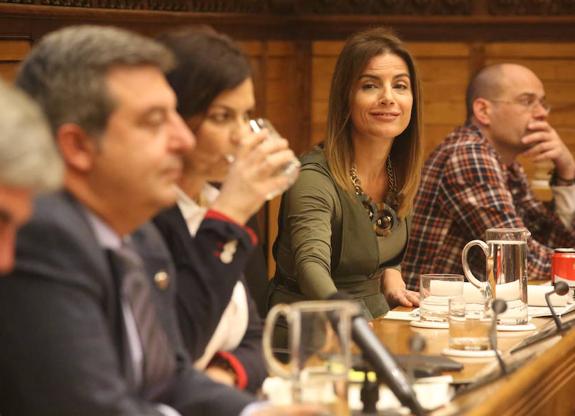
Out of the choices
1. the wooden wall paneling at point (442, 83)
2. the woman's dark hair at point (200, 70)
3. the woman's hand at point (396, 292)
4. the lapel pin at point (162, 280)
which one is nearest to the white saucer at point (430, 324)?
the woman's hand at point (396, 292)

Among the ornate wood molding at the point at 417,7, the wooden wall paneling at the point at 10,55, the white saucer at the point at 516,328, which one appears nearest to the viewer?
the white saucer at the point at 516,328

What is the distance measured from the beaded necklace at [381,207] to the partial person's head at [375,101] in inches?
1.0

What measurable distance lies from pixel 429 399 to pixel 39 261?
862 millimetres

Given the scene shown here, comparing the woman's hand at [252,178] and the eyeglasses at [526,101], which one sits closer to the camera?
the woman's hand at [252,178]

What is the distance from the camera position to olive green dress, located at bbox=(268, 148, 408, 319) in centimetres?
349

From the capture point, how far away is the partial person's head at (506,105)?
4773 millimetres

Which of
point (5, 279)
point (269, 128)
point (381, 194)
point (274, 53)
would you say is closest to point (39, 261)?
point (5, 279)

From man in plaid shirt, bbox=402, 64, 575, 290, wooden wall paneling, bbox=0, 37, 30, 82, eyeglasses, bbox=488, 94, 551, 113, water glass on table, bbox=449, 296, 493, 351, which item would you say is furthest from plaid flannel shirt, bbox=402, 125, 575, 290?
wooden wall paneling, bbox=0, 37, 30, 82

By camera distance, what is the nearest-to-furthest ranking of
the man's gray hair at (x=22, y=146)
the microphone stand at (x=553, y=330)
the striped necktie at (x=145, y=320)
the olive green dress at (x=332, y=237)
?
1. the man's gray hair at (x=22, y=146)
2. the striped necktie at (x=145, y=320)
3. the microphone stand at (x=553, y=330)
4. the olive green dress at (x=332, y=237)

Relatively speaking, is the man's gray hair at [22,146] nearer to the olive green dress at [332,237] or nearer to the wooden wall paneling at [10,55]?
the olive green dress at [332,237]

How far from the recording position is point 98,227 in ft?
5.88

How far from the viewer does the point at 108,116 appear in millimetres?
1732

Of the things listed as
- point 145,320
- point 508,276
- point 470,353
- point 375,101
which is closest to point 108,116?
point 145,320

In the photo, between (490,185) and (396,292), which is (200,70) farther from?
(490,185)
